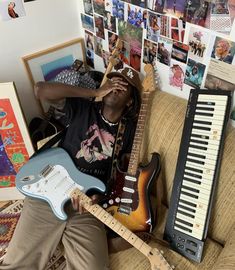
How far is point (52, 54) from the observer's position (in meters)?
1.92

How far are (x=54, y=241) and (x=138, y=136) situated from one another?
0.67 metres

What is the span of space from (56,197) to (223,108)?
2.99 feet

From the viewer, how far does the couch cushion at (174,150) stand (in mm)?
1238

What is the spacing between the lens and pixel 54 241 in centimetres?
141

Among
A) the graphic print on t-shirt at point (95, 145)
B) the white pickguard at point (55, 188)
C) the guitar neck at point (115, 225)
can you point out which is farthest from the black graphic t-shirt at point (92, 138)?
the guitar neck at point (115, 225)

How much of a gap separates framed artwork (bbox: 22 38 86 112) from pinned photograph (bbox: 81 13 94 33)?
0.12 meters

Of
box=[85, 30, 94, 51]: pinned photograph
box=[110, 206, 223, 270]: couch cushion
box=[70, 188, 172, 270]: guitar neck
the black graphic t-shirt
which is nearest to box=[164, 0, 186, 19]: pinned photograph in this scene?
the black graphic t-shirt

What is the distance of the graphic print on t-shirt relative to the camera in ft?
5.14

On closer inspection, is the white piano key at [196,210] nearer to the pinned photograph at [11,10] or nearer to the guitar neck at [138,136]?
the guitar neck at [138,136]

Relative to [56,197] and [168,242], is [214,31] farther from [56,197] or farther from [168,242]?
[56,197]

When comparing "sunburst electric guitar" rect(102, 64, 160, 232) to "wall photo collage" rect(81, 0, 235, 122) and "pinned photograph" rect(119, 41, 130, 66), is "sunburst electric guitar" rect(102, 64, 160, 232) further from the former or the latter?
"pinned photograph" rect(119, 41, 130, 66)

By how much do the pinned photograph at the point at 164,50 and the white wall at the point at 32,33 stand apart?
2.41 feet

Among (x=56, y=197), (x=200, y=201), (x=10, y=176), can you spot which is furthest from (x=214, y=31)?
(x=10, y=176)

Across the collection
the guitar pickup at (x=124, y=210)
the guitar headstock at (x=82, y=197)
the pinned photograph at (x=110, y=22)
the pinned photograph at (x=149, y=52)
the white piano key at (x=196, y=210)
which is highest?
the pinned photograph at (x=110, y=22)
